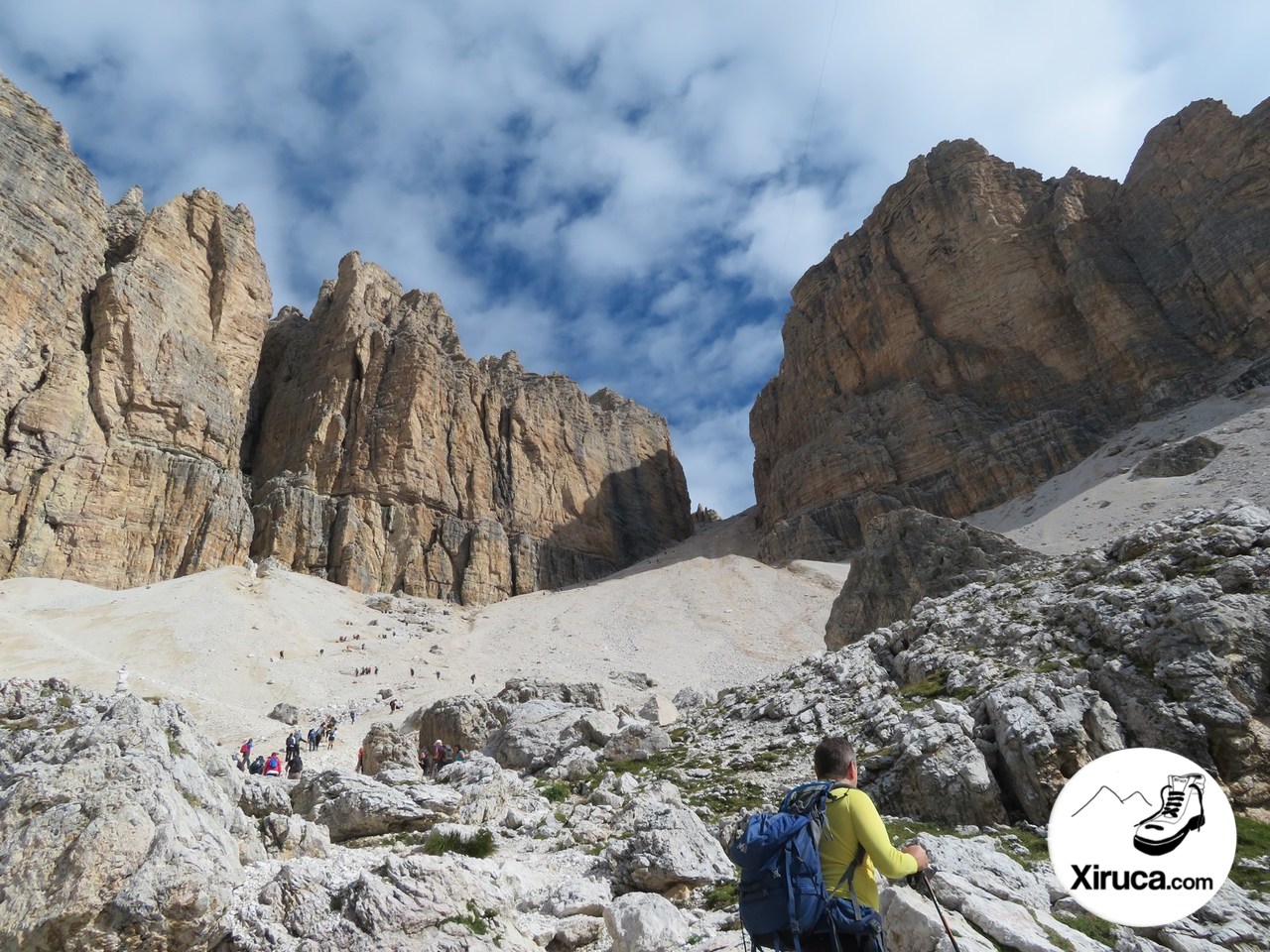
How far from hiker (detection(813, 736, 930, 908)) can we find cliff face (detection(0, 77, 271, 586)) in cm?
6126

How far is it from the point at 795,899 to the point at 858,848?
0.48 metres

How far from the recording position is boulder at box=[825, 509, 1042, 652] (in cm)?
3078

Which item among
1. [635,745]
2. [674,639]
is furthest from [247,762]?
[674,639]

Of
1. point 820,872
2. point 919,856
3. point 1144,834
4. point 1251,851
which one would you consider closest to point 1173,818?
point 1144,834

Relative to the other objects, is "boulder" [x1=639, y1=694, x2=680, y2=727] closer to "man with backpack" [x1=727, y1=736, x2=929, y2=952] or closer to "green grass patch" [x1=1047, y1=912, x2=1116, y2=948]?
"green grass patch" [x1=1047, y1=912, x2=1116, y2=948]

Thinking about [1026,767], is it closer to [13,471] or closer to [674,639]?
[674,639]

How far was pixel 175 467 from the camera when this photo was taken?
196 feet

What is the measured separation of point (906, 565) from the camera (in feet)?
106

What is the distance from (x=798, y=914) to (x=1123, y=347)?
79.3 meters

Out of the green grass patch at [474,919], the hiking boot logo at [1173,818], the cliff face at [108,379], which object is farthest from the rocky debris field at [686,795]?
the cliff face at [108,379]

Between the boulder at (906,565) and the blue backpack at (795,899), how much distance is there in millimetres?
27824

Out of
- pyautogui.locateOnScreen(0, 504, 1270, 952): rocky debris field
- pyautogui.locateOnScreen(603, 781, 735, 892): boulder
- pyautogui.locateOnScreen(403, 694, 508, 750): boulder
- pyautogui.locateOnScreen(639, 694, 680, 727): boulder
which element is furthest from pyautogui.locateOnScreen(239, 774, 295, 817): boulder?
pyautogui.locateOnScreen(639, 694, 680, 727): boulder

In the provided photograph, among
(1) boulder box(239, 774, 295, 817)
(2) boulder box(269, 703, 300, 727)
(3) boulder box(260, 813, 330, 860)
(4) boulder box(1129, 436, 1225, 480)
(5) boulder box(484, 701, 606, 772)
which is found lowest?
(3) boulder box(260, 813, 330, 860)

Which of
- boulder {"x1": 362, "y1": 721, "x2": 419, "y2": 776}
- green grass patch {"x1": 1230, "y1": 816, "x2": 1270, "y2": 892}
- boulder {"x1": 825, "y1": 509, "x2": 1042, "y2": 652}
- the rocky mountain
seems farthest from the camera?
the rocky mountain
